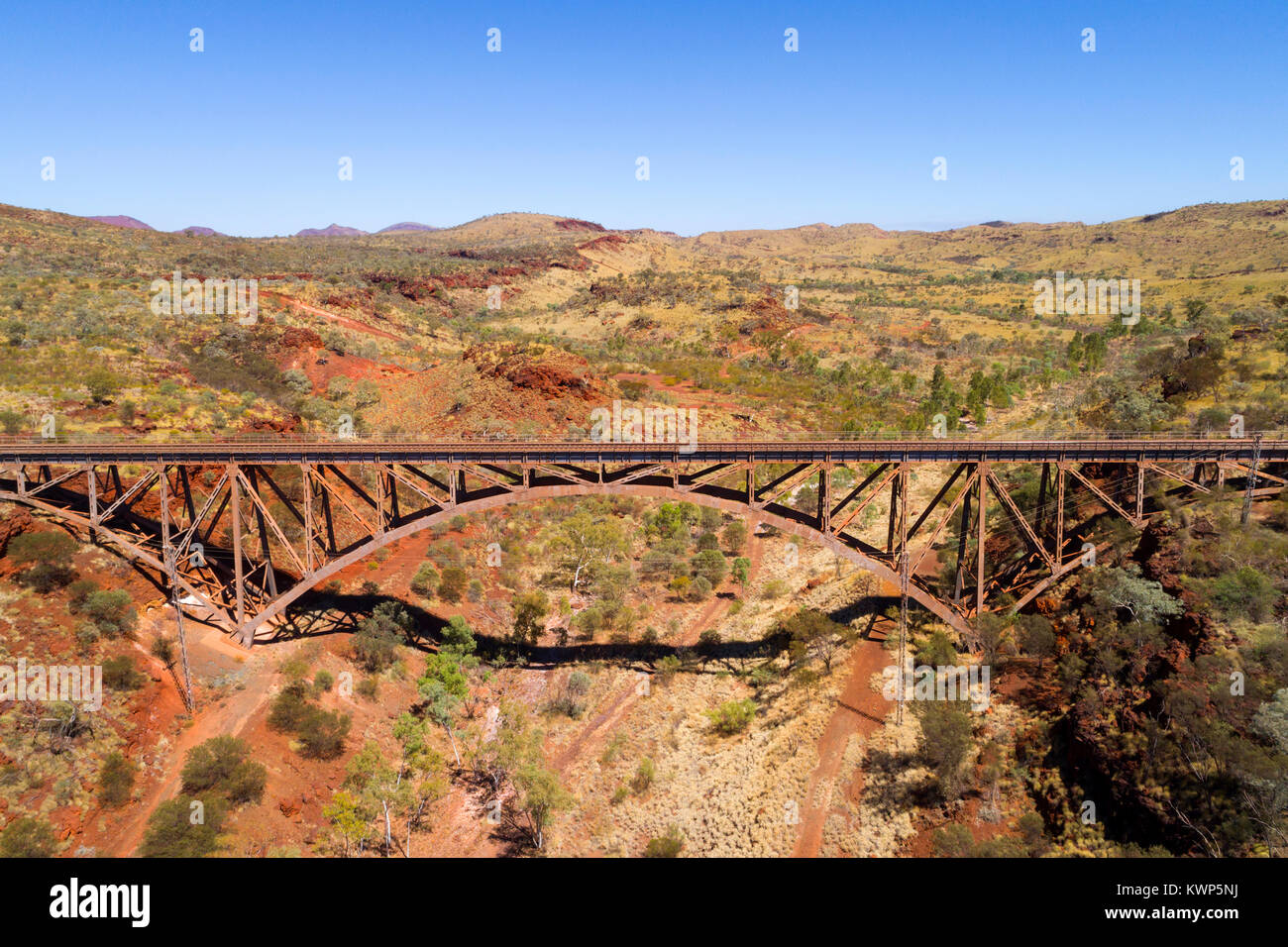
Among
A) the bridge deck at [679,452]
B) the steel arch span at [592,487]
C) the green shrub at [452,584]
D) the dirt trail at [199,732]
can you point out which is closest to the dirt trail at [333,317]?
the steel arch span at [592,487]

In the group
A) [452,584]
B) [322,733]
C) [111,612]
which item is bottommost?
[322,733]

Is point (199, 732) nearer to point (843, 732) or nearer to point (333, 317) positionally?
point (843, 732)

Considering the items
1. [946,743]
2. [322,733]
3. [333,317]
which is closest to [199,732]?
[322,733]

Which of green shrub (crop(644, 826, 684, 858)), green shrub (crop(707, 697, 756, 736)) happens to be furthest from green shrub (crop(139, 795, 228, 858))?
green shrub (crop(707, 697, 756, 736))

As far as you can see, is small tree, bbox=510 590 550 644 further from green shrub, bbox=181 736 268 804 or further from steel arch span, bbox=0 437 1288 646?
green shrub, bbox=181 736 268 804

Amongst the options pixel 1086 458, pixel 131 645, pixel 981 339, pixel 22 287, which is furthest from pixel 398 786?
pixel 981 339

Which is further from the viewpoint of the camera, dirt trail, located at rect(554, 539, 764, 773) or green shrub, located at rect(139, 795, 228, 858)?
dirt trail, located at rect(554, 539, 764, 773)
